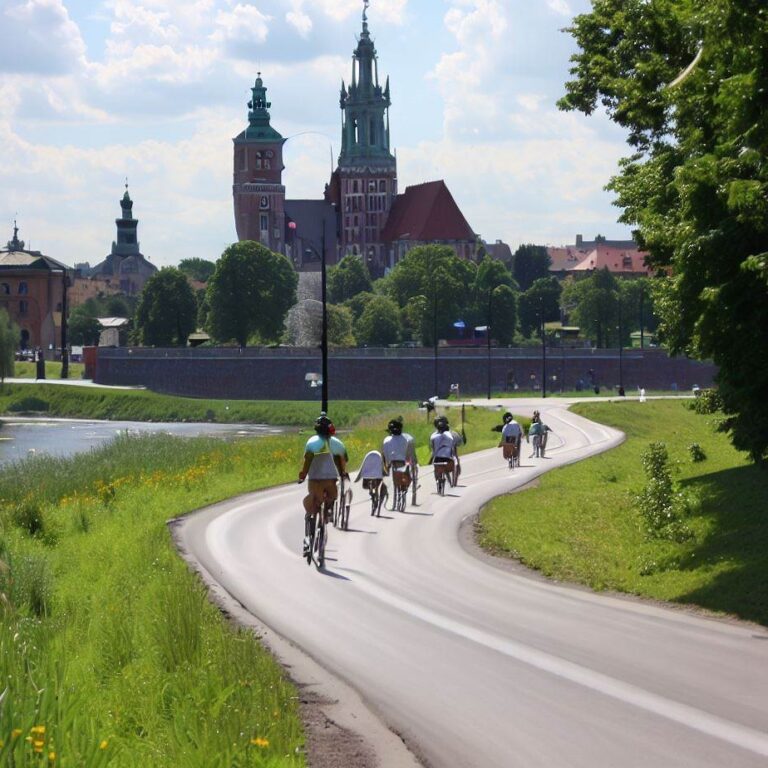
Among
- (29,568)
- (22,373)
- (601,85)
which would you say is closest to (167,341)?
(22,373)

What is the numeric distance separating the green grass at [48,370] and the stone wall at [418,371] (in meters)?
19.5

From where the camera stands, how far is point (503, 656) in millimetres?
13414

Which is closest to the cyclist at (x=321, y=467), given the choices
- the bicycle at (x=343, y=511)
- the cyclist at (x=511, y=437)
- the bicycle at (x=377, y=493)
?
the bicycle at (x=343, y=511)

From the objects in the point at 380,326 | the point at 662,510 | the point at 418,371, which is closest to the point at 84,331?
the point at 380,326

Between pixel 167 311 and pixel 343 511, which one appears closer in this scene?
pixel 343 511

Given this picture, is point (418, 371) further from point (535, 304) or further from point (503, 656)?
point (503, 656)

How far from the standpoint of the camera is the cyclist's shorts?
2044cm

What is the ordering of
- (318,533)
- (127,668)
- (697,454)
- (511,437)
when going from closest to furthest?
(127,668), (318,533), (697,454), (511,437)

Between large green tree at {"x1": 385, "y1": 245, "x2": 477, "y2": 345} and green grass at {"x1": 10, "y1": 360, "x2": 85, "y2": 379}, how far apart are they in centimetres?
3048

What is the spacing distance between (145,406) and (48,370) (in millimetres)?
32709

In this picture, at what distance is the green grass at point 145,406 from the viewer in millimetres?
107625

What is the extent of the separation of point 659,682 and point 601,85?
18693 millimetres

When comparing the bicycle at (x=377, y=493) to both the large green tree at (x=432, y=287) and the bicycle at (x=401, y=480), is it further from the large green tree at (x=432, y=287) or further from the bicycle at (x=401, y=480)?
the large green tree at (x=432, y=287)

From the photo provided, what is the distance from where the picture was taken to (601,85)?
95.1 feet
